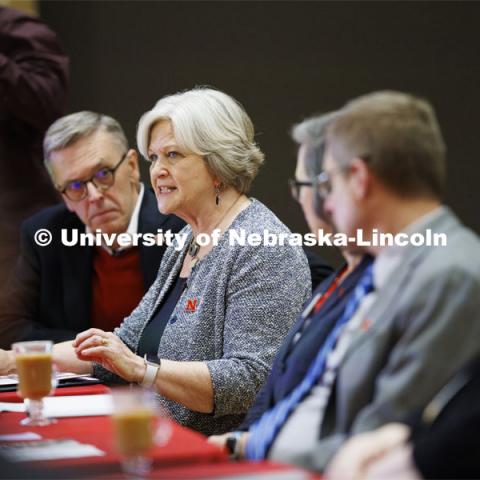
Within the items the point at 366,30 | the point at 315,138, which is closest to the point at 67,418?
the point at 315,138

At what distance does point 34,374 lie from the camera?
2305 millimetres

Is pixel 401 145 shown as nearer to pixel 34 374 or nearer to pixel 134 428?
pixel 134 428

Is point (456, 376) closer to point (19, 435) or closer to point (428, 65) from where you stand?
point (19, 435)

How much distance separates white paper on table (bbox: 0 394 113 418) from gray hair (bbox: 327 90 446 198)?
0.89 meters

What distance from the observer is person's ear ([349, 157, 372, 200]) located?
1834mm

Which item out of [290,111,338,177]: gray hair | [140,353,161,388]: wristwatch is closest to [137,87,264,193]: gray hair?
[140,353,161,388]: wristwatch

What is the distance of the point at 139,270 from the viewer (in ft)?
12.8

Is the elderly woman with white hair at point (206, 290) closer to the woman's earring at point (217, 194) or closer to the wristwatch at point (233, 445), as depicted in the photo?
the woman's earring at point (217, 194)

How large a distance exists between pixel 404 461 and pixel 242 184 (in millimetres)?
1619

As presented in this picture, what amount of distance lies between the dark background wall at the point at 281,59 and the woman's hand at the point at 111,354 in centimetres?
292

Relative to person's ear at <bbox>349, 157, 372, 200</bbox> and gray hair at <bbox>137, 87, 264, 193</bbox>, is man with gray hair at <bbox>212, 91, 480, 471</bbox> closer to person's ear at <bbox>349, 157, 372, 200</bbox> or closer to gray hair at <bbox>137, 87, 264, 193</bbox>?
person's ear at <bbox>349, 157, 372, 200</bbox>

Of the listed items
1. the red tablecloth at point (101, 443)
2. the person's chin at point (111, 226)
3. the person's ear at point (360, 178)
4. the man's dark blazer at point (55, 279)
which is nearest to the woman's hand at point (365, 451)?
the red tablecloth at point (101, 443)

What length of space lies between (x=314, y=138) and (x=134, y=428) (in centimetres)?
73

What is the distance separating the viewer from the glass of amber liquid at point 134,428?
167 cm
